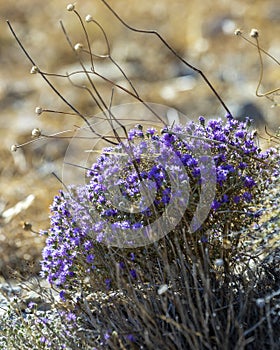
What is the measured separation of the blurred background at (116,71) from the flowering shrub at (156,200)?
1.84 m

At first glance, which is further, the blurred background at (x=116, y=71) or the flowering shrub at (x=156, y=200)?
the blurred background at (x=116, y=71)

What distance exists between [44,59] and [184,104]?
2.93 m

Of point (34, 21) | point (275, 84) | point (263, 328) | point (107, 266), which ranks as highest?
point (34, 21)

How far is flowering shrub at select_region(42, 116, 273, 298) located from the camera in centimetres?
236

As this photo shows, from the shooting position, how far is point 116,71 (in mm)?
9406

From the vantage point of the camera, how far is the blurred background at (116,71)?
5.90 metres

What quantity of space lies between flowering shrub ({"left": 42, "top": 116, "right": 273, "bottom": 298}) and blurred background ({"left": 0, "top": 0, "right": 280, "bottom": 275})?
1.84 meters

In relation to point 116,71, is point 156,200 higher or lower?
lower

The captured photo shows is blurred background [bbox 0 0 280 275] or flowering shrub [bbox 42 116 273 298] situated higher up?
blurred background [bbox 0 0 280 275]

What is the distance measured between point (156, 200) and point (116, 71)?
718 centimetres

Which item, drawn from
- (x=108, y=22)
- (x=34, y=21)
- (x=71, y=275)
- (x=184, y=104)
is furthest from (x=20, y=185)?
(x=34, y=21)

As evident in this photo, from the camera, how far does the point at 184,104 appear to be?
7.98m

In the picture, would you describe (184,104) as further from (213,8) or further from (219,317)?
(219,317)

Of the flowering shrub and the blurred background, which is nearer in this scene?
the flowering shrub
